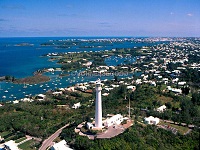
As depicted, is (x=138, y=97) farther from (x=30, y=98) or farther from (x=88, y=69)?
(x=88, y=69)

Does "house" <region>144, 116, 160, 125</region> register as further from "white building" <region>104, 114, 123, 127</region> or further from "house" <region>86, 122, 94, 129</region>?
"house" <region>86, 122, 94, 129</region>

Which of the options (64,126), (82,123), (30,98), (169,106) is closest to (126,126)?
(82,123)

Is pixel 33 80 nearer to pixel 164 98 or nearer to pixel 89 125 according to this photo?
pixel 164 98

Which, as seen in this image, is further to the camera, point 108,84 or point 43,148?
point 108,84

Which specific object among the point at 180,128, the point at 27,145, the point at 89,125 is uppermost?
the point at 89,125

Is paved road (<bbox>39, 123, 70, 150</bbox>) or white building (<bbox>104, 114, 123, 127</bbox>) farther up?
white building (<bbox>104, 114, 123, 127</bbox>)

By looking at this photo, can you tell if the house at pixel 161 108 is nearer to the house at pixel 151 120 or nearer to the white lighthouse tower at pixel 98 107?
the house at pixel 151 120

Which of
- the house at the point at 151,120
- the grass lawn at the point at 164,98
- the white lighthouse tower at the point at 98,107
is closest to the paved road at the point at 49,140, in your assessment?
the white lighthouse tower at the point at 98,107

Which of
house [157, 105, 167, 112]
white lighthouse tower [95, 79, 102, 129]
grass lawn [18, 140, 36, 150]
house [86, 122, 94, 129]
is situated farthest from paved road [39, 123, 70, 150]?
house [157, 105, 167, 112]

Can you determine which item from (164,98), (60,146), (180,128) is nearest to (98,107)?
(60,146)

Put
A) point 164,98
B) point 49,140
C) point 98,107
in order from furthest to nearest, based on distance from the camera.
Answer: point 164,98 → point 49,140 → point 98,107

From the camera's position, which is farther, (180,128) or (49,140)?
(180,128)
